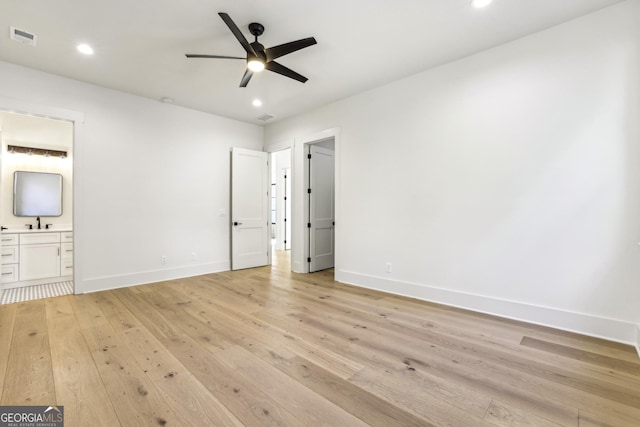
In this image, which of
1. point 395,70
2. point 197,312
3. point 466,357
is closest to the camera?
point 466,357

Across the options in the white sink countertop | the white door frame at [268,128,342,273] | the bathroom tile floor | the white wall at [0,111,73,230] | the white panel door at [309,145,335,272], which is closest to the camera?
the bathroom tile floor

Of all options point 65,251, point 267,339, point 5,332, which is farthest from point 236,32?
point 65,251

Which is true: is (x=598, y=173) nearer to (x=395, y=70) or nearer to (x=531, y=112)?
(x=531, y=112)

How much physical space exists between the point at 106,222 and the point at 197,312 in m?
2.23

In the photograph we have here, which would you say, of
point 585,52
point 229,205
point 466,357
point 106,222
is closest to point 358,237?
point 466,357

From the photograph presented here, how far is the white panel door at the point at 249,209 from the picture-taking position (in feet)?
18.2

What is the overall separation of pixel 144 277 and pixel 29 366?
2.51 metres

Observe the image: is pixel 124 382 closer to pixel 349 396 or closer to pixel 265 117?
pixel 349 396

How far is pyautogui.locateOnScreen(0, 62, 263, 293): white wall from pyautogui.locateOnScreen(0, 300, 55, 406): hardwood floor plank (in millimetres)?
1241

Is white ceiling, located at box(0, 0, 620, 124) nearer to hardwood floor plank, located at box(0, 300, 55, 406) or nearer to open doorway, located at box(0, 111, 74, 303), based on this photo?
open doorway, located at box(0, 111, 74, 303)

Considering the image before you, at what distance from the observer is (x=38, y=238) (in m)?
4.56

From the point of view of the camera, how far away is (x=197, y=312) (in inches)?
128

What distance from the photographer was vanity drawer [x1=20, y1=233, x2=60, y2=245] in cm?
445

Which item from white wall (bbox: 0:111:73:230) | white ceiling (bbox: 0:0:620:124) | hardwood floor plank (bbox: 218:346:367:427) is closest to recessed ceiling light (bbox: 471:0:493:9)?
white ceiling (bbox: 0:0:620:124)
